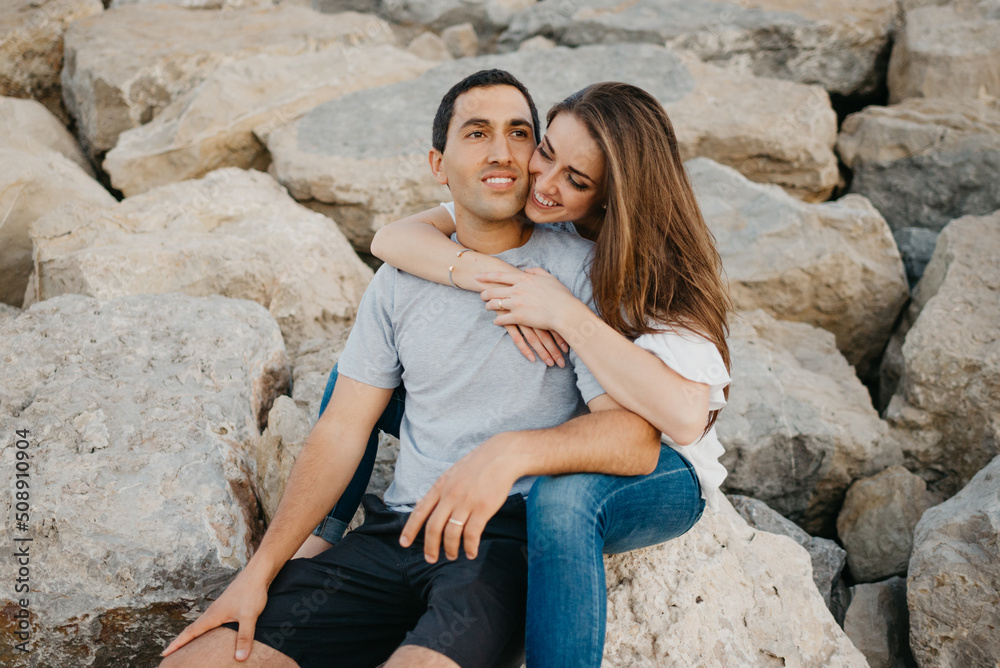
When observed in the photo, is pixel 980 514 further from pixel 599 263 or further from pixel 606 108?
pixel 606 108

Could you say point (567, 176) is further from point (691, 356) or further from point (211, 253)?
point (211, 253)

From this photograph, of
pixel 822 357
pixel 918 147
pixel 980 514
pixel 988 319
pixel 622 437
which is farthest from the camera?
pixel 918 147

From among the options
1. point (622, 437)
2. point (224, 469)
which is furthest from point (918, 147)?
point (224, 469)

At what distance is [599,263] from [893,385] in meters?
2.96

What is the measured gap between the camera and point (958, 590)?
2.68m

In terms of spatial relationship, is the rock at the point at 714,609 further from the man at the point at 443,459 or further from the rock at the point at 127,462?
the rock at the point at 127,462

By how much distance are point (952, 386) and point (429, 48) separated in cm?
635

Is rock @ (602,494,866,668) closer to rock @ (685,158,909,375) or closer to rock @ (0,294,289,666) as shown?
rock @ (0,294,289,666)

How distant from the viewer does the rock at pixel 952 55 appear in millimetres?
6266

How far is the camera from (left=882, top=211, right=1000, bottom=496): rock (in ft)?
12.2

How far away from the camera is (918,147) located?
18.8 ft

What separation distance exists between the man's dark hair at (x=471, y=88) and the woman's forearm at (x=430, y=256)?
15.3 inches

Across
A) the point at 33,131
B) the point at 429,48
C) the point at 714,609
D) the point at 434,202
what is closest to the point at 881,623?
the point at 714,609

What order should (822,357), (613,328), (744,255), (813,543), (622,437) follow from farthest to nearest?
1. (744,255)
2. (822,357)
3. (813,543)
4. (613,328)
5. (622,437)
